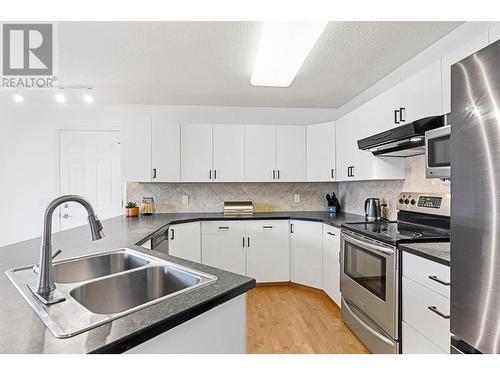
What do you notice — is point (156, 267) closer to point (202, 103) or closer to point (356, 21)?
point (356, 21)

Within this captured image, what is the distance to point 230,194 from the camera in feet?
13.3

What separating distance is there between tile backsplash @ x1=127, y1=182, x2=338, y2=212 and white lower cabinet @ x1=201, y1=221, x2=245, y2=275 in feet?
1.94

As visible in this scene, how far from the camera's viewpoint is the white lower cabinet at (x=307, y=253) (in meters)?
3.28

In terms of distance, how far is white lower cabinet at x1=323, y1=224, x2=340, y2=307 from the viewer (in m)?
2.89

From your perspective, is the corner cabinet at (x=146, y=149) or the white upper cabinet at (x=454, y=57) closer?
the white upper cabinet at (x=454, y=57)

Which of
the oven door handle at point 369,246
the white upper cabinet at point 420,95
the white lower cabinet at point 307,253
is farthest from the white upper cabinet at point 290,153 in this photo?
the white upper cabinet at point 420,95

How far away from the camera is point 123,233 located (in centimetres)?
225

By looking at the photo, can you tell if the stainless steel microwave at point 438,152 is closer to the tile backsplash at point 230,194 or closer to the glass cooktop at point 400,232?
the glass cooktop at point 400,232

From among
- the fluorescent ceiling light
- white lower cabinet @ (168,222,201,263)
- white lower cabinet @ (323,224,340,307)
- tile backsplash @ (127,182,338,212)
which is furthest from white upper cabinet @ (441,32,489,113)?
white lower cabinet @ (168,222,201,263)

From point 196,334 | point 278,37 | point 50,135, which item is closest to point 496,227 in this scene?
point 196,334

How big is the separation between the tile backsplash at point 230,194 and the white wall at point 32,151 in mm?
1005

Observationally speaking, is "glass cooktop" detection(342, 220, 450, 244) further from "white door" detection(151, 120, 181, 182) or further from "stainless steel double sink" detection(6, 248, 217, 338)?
"white door" detection(151, 120, 181, 182)

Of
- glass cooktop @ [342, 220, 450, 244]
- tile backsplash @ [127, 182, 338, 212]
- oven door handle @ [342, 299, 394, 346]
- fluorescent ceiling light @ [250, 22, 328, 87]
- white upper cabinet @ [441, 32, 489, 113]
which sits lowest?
oven door handle @ [342, 299, 394, 346]
